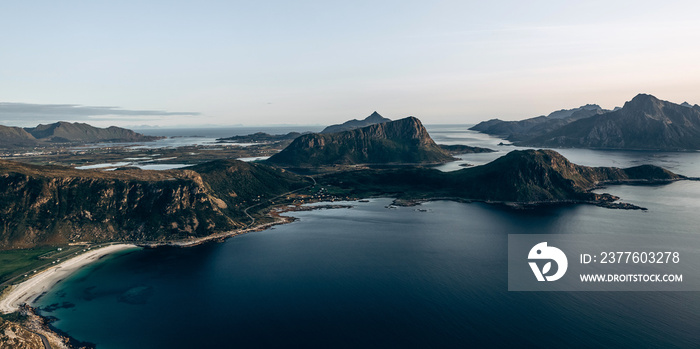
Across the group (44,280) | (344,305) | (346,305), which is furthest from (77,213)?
(346,305)

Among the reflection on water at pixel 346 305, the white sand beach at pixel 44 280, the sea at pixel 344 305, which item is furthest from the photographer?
the white sand beach at pixel 44 280

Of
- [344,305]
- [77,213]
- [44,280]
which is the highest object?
[77,213]

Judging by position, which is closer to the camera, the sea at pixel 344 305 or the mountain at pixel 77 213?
the sea at pixel 344 305

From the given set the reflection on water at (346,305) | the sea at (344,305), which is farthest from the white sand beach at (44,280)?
the reflection on water at (346,305)

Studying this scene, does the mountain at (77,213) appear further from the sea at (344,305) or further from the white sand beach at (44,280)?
the sea at (344,305)

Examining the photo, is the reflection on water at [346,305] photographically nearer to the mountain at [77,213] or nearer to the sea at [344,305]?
the sea at [344,305]

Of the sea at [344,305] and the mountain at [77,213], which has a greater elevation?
the mountain at [77,213]

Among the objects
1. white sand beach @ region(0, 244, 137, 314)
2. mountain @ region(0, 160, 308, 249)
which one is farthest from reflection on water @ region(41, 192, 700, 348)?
mountain @ region(0, 160, 308, 249)

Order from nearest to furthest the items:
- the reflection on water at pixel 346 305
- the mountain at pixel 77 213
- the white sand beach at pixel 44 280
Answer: the reflection on water at pixel 346 305 → the white sand beach at pixel 44 280 → the mountain at pixel 77 213

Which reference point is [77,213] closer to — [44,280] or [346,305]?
[44,280]
